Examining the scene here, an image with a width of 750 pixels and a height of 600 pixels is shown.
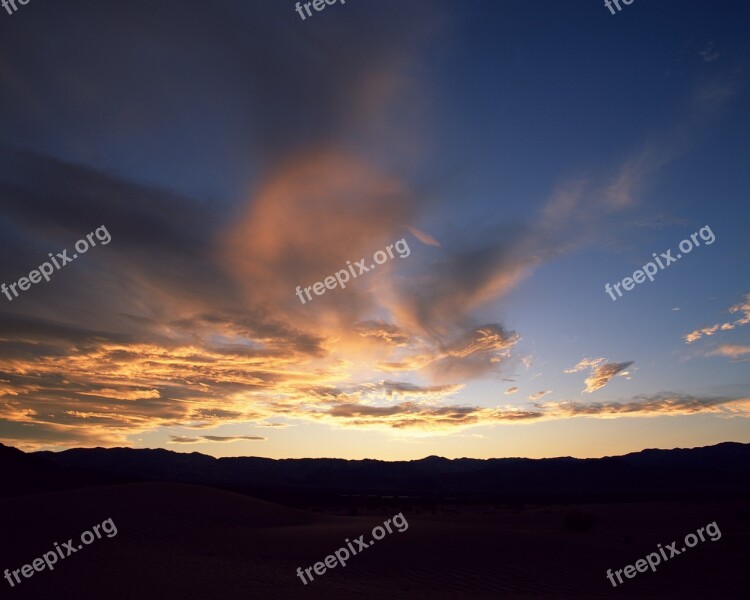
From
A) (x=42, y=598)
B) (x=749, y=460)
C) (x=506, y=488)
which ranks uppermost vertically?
(x=42, y=598)

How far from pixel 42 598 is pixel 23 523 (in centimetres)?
1041

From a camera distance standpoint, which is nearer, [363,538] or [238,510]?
[363,538]

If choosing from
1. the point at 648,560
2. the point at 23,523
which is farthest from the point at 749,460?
the point at 23,523

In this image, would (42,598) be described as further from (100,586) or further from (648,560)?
(648,560)

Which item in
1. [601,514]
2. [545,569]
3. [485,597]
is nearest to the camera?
[485,597]

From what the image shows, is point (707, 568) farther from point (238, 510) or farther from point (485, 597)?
point (238, 510)

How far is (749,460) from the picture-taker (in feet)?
644

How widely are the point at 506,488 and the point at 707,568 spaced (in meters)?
153

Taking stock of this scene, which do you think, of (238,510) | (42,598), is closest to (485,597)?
(42,598)

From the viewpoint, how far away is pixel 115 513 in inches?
922

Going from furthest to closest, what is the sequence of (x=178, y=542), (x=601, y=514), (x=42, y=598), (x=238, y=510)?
1. (x=601, y=514)
2. (x=238, y=510)
3. (x=178, y=542)
4. (x=42, y=598)

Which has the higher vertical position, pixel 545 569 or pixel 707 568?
pixel 545 569

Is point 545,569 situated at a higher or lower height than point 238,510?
lower

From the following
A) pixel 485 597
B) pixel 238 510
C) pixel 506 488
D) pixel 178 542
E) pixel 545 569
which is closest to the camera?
pixel 485 597
